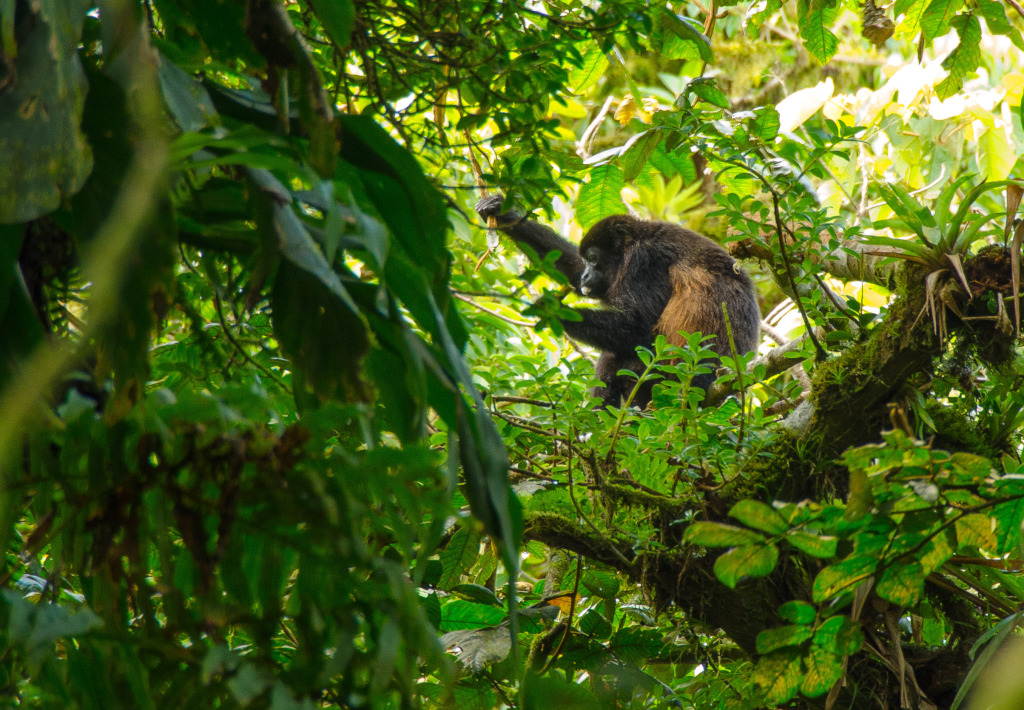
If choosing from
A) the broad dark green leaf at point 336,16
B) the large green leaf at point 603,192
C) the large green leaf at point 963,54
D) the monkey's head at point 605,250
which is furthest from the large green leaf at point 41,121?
the monkey's head at point 605,250

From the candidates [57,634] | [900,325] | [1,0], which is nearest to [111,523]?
[57,634]

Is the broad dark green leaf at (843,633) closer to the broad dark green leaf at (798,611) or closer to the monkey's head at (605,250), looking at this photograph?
the broad dark green leaf at (798,611)

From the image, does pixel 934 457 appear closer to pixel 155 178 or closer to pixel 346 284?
pixel 346 284

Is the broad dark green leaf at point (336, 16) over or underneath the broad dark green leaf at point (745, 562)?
over

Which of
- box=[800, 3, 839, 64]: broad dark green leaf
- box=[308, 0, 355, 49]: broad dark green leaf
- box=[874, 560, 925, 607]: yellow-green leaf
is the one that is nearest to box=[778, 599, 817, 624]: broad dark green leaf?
box=[874, 560, 925, 607]: yellow-green leaf

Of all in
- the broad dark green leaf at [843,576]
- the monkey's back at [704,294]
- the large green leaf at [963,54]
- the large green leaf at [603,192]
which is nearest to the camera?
the broad dark green leaf at [843,576]

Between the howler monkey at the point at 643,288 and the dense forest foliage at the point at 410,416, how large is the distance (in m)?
0.93

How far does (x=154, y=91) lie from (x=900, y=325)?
4.63 ft

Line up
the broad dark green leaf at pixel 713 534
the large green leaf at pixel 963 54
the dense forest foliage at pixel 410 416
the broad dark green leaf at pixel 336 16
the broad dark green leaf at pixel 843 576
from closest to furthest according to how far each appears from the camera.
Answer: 1. the dense forest foliage at pixel 410 416
2. the broad dark green leaf at pixel 336 16
3. the broad dark green leaf at pixel 713 534
4. the broad dark green leaf at pixel 843 576
5. the large green leaf at pixel 963 54

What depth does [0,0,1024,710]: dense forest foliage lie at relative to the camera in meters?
0.68

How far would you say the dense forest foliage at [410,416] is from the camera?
0.68 meters

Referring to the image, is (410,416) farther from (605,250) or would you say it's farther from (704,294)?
(605,250)

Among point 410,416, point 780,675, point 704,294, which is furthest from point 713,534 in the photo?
point 704,294

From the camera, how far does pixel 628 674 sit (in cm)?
137
